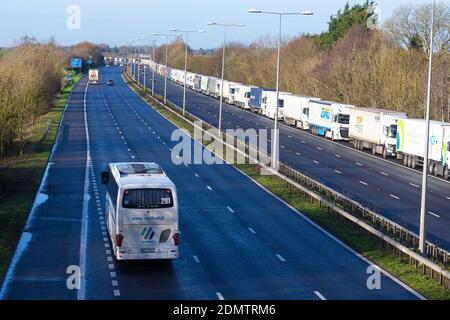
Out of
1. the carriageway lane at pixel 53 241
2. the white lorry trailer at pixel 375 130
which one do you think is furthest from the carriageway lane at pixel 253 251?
the white lorry trailer at pixel 375 130

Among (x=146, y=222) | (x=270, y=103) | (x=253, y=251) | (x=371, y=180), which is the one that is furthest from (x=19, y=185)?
(x=270, y=103)

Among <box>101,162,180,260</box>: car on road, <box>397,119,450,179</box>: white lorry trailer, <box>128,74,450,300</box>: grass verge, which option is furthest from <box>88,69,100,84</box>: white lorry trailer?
<box>101,162,180,260</box>: car on road

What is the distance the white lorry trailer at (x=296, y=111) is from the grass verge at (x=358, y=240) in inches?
1267

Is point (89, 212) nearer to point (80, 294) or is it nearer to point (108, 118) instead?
point (80, 294)

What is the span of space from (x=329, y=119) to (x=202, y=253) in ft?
148

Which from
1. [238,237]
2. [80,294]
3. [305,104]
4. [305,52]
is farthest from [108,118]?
[80,294]

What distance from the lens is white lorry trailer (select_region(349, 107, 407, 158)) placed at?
58219mm

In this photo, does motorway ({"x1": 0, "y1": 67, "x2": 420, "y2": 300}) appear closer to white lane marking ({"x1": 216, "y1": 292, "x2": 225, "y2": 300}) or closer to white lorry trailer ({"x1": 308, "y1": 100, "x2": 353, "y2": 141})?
white lane marking ({"x1": 216, "y1": 292, "x2": 225, "y2": 300})

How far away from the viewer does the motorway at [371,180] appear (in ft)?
117

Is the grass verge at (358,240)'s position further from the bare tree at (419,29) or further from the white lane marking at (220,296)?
the bare tree at (419,29)

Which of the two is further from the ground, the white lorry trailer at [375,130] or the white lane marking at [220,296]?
the white lorry trailer at [375,130]

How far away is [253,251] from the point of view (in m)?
28.1

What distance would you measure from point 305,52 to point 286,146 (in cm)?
6122

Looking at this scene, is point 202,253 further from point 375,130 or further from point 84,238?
point 375,130
